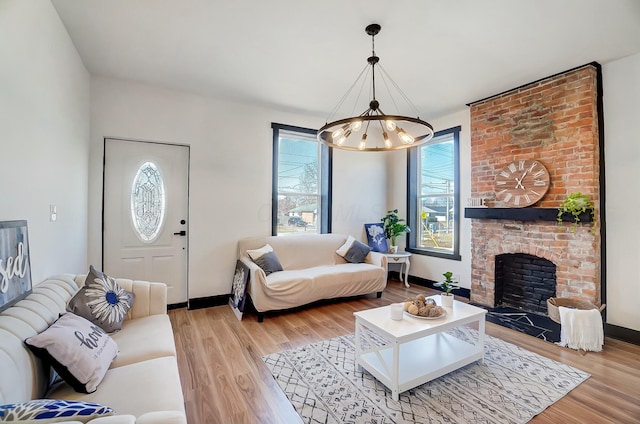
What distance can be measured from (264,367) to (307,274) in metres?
1.48

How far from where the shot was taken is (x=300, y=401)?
1.97m

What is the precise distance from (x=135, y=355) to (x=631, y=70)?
4.95 meters

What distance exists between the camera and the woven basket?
115 inches

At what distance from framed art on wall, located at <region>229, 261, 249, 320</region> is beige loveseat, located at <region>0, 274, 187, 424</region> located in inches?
53.3

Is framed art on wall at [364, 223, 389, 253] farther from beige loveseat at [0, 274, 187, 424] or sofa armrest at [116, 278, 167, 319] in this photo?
beige loveseat at [0, 274, 187, 424]

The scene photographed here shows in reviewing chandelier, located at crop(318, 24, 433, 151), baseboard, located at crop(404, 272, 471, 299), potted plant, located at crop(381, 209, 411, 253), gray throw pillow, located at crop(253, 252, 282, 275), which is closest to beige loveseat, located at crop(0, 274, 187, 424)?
gray throw pillow, located at crop(253, 252, 282, 275)

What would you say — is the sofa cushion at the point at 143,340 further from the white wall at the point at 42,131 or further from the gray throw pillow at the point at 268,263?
the gray throw pillow at the point at 268,263

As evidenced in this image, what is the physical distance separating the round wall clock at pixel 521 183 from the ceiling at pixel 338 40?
102 cm

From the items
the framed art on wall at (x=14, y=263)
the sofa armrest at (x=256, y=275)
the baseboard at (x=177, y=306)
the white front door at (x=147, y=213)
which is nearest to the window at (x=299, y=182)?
the sofa armrest at (x=256, y=275)

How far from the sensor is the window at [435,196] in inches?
177

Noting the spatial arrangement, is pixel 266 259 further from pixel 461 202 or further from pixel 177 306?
pixel 461 202

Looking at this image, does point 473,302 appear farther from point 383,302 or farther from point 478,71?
point 478,71

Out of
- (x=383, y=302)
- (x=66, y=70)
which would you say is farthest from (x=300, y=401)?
(x=66, y=70)

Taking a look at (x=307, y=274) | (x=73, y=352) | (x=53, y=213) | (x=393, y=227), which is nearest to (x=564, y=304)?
(x=393, y=227)
